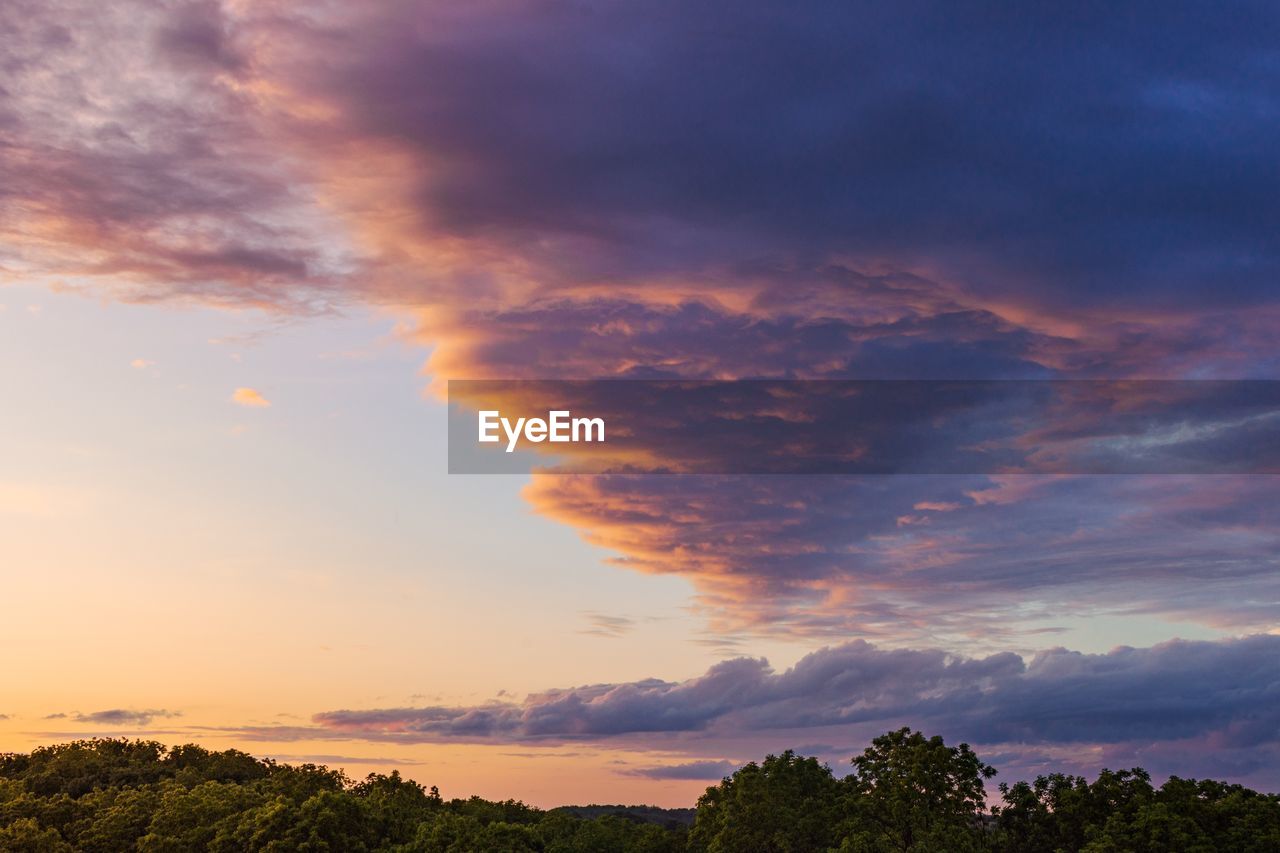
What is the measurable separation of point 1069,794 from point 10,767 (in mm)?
104694

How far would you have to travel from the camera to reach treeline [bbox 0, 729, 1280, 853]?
63.4 m

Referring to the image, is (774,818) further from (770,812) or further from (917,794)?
(917,794)

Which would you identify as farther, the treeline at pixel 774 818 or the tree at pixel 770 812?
the tree at pixel 770 812

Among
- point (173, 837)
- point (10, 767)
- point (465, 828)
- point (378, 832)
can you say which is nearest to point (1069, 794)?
point (465, 828)

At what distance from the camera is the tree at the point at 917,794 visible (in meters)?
67.5

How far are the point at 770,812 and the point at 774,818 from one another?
45 cm

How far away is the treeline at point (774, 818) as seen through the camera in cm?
6341

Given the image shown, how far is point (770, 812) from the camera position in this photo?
7344cm

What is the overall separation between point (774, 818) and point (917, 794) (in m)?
9.49

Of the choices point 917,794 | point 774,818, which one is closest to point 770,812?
point 774,818

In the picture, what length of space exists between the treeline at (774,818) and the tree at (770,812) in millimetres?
95

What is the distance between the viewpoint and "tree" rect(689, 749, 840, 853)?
72.8 meters

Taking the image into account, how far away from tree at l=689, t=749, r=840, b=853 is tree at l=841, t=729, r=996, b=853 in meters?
3.03

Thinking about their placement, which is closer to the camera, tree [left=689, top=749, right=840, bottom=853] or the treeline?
the treeline
